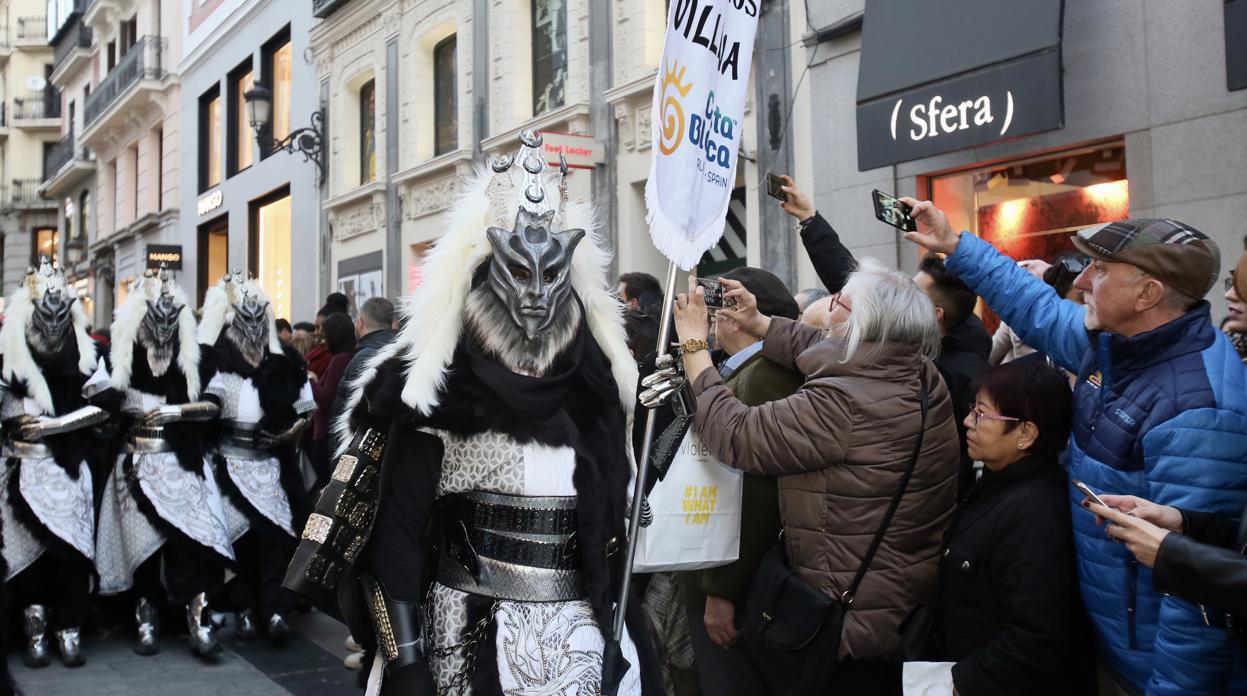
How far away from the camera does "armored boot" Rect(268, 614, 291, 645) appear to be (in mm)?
6613

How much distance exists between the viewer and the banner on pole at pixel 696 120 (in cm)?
310

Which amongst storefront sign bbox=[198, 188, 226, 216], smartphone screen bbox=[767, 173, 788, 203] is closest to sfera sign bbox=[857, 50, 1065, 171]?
smartphone screen bbox=[767, 173, 788, 203]

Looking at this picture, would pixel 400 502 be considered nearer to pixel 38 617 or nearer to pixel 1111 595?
pixel 1111 595

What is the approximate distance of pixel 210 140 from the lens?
80.3 ft

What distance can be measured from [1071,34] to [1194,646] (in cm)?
574

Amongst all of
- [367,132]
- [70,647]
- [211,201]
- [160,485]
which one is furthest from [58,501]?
[211,201]

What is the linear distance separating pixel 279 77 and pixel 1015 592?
20274 mm

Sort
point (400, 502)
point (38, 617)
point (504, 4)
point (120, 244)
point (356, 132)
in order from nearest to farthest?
point (400, 502) < point (38, 617) < point (504, 4) < point (356, 132) < point (120, 244)

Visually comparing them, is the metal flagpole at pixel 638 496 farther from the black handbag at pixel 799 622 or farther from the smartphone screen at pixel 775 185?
the smartphone screen at pixel 775 185

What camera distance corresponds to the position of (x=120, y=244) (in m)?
29.9

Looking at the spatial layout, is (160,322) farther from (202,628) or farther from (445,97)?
(445,97)

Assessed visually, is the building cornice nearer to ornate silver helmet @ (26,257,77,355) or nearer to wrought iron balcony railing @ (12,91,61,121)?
ornate silver helmet @ (26,257,77,355)

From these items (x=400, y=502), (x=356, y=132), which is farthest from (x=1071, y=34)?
(x=356, y=132)

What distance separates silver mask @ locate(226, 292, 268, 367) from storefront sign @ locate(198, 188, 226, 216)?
56.5 ft
